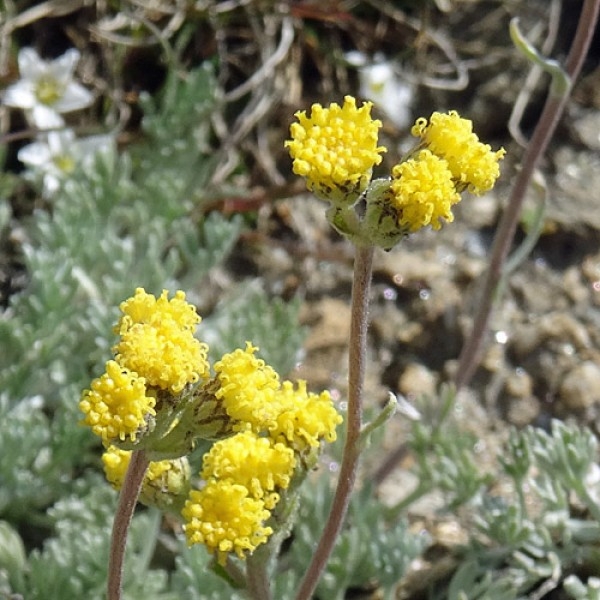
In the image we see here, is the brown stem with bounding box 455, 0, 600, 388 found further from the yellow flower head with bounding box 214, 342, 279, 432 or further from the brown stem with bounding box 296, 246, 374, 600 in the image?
the yellow flower head with bounding box 214, 342, 279, 432

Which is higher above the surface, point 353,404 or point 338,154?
point 338,154

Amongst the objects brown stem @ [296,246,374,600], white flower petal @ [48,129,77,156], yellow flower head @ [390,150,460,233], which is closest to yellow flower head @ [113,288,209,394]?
brown stem @ [296,246,374,600]

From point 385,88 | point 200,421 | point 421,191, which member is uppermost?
point 421,191

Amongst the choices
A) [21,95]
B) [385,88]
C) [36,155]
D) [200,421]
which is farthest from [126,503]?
[385,88]

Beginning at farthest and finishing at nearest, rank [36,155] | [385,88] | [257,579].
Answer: [385,88]
[36,155]
[257,579]

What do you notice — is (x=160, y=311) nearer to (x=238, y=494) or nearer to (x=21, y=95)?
(x=238, y=494)

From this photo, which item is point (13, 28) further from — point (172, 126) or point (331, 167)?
point (331, 167)

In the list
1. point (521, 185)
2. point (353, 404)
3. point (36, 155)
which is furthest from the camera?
point (36, 155)
